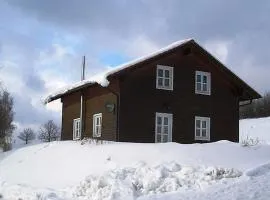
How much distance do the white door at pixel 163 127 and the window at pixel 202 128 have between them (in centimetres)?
158

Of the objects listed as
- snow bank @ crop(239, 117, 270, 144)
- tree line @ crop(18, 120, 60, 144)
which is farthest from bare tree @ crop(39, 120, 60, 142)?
snow bank @ crop(239, 117, 270, 144)

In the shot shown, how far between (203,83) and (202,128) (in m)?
2.25

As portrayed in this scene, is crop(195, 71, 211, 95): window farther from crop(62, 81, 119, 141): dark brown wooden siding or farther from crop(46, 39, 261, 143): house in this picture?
crop(62, 81, 119, 141): dark brown wooden siding

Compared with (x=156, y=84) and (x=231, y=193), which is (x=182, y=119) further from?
(x=231, y=193)

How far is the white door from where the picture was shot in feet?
77.2

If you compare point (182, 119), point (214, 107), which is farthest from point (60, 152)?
point (214, 107)

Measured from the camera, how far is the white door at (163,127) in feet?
77.2

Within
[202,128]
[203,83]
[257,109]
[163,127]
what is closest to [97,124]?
[163,127]

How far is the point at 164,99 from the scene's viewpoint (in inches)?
938

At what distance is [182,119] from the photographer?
2425cm

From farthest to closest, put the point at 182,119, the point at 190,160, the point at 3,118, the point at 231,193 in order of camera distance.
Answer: the point at 3,118
the point at 182,119
the point at 190,160
the point at 231,193

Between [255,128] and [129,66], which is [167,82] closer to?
[129,66]

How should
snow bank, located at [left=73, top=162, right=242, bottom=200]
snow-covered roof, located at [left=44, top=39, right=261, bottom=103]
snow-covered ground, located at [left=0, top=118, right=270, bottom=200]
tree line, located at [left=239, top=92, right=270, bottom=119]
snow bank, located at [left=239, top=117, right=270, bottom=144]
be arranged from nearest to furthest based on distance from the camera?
snow-covered ground, located at [left=0, top=118, right=270, bottom=200] → snow bank, located at [left=73, top=162, right=242, bottom=200] → snow-covered roof, located at [left=44, top=39, right=261, bottom=103] → snow bank, located at [left=239, top=117, right=270, bottom=144] → tree line, located at [left=239, top=92, right=270, bottom=119]

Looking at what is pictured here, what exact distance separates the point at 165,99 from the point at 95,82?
3367 mm
